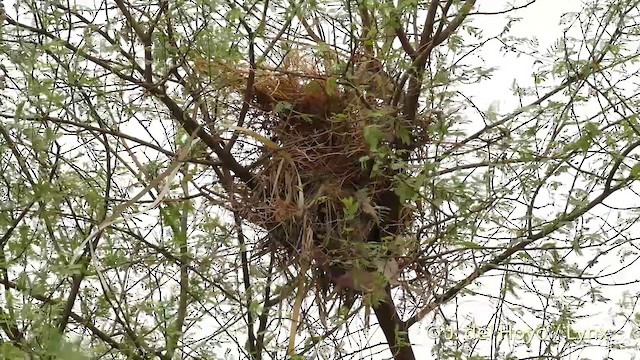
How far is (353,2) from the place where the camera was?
0.89m

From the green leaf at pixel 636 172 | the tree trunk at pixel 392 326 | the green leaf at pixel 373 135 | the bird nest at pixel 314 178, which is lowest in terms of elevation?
the tree trunk at pixel 392 326

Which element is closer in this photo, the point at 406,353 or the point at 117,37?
the point at 117,37

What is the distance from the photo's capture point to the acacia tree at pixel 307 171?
3.03ft

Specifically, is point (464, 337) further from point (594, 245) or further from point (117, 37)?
point (117, 37)

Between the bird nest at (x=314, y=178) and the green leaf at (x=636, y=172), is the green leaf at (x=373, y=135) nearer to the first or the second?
the bird nest at (x=314, y=178)

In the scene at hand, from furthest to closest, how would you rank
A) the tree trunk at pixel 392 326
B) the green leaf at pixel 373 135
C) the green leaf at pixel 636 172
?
the tree trunk at pixel 392 326 < the green leaf at pixel 636 172 < the green leaf at pixel 373 135

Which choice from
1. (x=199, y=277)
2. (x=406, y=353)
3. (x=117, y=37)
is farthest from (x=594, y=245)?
(x=117, y=37)

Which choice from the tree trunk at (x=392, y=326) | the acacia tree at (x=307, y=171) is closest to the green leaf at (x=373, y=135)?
the acacia tree at (x=307, y=171)

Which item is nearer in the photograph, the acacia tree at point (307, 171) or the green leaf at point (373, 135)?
the green leaf at point (373, 135)

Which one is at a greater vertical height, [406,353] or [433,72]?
[433,72]

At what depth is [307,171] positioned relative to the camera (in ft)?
3.30

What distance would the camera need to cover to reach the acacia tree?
3.03 feet

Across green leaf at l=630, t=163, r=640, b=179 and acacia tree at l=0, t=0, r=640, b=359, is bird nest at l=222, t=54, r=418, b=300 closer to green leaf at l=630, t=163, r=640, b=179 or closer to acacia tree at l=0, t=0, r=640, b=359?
acacia tree at l=0, t=0, r=640, b=359

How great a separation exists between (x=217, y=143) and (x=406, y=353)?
1.26ft
